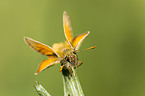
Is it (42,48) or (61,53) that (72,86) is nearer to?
(61,53)

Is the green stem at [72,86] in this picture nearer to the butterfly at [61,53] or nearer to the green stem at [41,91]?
the butterfly at [61,53]

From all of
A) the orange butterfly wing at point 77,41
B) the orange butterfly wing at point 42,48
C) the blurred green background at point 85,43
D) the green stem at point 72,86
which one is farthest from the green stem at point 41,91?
the blurred green background at point 85,43

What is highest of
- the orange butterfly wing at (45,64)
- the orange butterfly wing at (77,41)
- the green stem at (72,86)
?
the orange butterfly wing at (77,41)

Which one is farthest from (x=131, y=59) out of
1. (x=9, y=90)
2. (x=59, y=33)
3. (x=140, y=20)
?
(x=9, y=90)

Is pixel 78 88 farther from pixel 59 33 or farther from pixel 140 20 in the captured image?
pixel 140 20

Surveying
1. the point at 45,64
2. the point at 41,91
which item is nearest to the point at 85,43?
the point at 45,64

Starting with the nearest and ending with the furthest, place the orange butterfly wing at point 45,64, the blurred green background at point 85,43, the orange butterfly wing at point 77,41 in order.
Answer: the orange butterfly wing at point 45,64 → the orange butterfly wing at point 77,41 → the blurred green background at point 85,43
